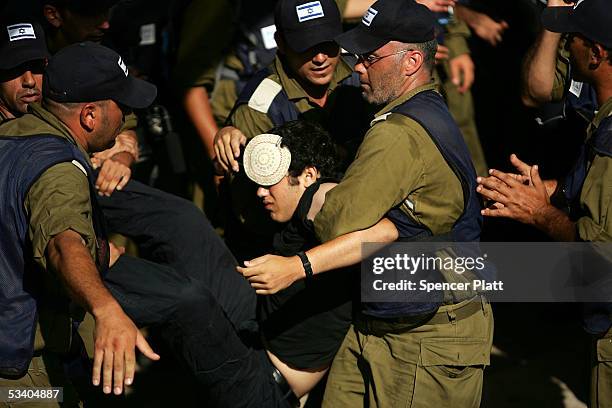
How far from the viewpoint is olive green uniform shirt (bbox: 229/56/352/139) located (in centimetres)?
512

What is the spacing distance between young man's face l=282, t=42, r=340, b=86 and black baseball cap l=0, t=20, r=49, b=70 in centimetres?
120

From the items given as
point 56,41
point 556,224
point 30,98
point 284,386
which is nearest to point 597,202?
point 556,224

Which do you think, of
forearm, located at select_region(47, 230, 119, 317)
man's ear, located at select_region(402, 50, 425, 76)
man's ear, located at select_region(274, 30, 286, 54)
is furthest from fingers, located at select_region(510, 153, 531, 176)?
forearm, located at select_region(47, 230, 119, 317)

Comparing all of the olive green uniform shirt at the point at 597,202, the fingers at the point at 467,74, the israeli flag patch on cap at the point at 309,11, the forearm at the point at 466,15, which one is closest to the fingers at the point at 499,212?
the olive green uniform shirt at the point at 597,202

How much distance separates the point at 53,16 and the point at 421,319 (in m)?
2.80

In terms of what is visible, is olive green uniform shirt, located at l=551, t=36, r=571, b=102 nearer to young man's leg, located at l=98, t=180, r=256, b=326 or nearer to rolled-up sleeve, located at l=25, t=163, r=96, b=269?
young man's leg, located at l=98, t=180, r=256, b=326

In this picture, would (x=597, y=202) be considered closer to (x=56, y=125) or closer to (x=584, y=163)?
(x=584, y=163)

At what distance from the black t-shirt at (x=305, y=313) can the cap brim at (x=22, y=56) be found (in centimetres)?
153

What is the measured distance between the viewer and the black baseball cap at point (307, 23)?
5.03 meters

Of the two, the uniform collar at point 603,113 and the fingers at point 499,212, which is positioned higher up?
the uniform collar at point 603,113

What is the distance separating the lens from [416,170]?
3.92 meters

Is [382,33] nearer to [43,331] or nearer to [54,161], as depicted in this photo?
[54,161]

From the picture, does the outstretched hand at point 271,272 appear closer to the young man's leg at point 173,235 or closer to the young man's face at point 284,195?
the young man's face at point 284,195

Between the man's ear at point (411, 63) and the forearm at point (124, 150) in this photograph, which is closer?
the man's ear at point (411, 63)
